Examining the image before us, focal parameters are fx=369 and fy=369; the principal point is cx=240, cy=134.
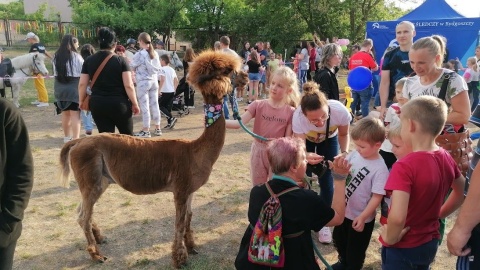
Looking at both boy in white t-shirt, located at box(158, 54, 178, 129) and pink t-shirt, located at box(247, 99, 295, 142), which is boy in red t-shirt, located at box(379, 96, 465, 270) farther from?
boy in white t-shirt, located at box(158, 54, 178, 129)

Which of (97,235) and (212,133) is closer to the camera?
(212,133)

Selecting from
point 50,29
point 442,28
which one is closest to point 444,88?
point 442,28

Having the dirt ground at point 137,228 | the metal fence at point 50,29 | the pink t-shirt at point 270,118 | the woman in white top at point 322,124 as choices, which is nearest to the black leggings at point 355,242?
the woman in white top at point 322,124

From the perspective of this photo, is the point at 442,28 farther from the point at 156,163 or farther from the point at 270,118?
the point at 156,163

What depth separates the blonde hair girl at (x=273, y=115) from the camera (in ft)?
11.1

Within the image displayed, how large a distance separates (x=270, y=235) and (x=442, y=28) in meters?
13.7

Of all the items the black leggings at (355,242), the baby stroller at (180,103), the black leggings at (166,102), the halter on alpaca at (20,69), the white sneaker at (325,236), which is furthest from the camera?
the halter on alpaca at (20,69)

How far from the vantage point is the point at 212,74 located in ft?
10.3

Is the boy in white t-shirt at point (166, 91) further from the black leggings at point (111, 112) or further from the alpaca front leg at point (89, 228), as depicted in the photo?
the alpaca front leg at point (89, 228)

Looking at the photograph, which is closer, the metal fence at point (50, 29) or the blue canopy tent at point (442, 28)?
the blue canopy tent at point (442, 28)

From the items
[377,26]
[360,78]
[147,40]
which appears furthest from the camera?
[377,26]

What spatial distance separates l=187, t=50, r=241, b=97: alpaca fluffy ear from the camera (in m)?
3.11

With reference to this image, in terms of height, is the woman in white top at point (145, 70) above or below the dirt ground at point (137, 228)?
above

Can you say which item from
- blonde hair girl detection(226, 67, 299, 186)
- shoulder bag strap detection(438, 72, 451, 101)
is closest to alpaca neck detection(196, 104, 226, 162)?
blonde hair girl detection(226, 67, 299, 186)
